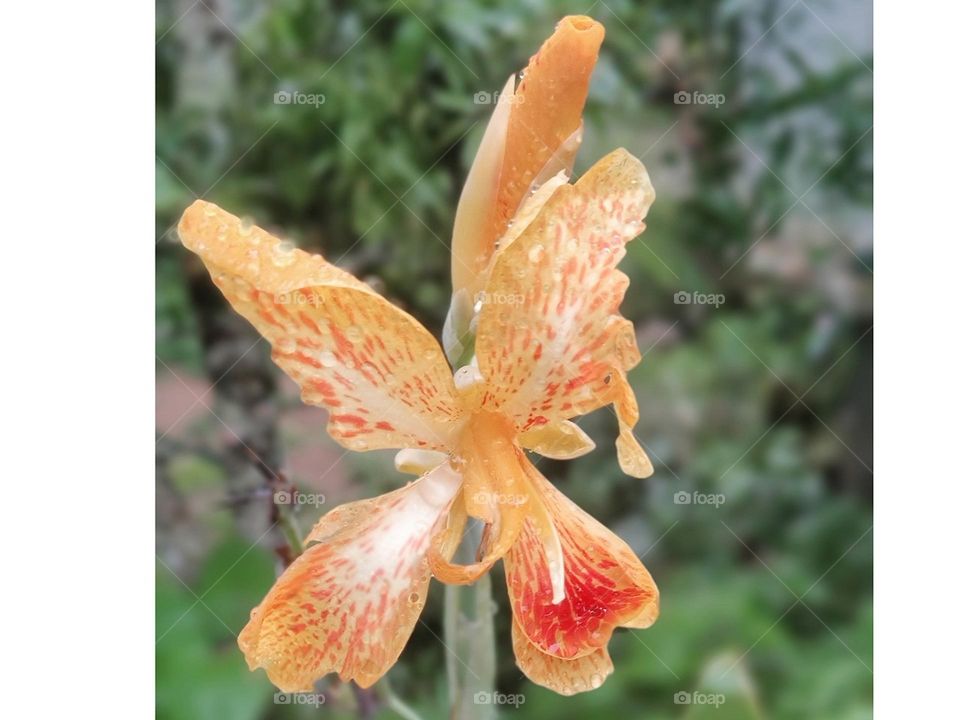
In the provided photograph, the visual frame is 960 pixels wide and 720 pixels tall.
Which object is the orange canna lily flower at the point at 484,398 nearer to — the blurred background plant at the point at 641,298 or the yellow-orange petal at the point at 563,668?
the yellow-orange petal at the point at 563,668

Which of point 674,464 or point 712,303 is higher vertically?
point 712,303

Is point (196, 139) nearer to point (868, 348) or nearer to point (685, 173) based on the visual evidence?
point (685, 173)

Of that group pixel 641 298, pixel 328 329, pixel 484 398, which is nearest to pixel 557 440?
pixel 484 398

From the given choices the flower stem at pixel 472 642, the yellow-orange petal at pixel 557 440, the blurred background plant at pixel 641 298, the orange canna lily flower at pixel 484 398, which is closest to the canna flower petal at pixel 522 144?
the orange canna lily flower at pixel 484 398

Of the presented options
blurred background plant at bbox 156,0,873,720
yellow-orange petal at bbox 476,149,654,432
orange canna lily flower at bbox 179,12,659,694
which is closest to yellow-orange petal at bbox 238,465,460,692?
orange canna lily flower at bbox 179,12,659,694

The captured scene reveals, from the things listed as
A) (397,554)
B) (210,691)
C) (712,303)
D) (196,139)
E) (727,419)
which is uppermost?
(196,139)

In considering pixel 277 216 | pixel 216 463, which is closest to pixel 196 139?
pixel 277 216

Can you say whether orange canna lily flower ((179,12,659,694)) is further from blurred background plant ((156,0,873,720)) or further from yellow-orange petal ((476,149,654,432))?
blurred background plant ((156,0,873,720))
